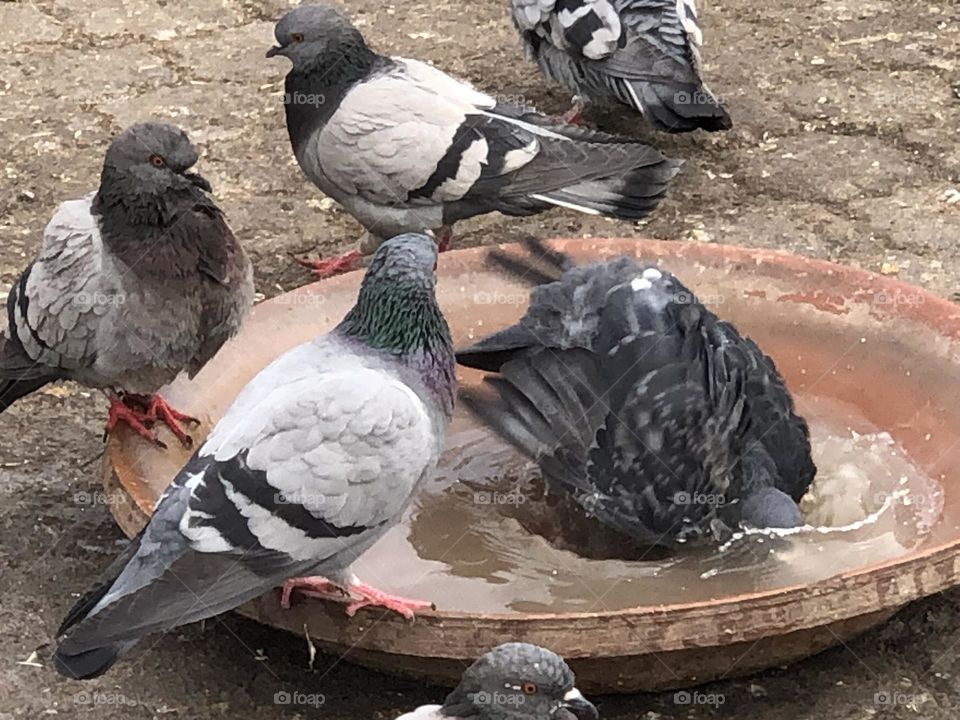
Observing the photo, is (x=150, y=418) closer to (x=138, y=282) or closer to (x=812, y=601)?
(x=138, y=282)

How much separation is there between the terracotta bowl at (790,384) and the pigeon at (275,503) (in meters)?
0.15

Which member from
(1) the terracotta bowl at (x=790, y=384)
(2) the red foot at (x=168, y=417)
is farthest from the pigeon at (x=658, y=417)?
(2) the red foot at (x=168, y=417)

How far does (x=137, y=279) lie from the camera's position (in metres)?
3.88

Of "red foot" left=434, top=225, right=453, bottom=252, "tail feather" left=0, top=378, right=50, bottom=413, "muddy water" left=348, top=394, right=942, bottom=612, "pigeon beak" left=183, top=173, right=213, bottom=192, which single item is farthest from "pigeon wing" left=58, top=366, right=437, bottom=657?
"red foot" left=434, top=225, right=453, bottom=252

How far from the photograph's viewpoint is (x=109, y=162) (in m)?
3.95

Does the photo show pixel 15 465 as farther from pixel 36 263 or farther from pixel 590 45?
pixel 590 45

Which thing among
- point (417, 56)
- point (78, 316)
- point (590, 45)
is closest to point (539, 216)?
point (590, 45)

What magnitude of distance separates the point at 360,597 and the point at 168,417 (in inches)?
35.1

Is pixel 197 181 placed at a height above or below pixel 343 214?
above

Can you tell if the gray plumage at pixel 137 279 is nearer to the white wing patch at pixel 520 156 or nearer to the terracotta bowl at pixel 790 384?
the terracotta bowl at pixel 790 384

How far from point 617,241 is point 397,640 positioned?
1.55 meters

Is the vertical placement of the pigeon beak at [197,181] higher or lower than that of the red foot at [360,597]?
higher

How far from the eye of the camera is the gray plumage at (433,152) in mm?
4930

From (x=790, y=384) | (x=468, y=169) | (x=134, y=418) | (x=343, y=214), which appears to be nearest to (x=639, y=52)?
(x=343, y=214)
